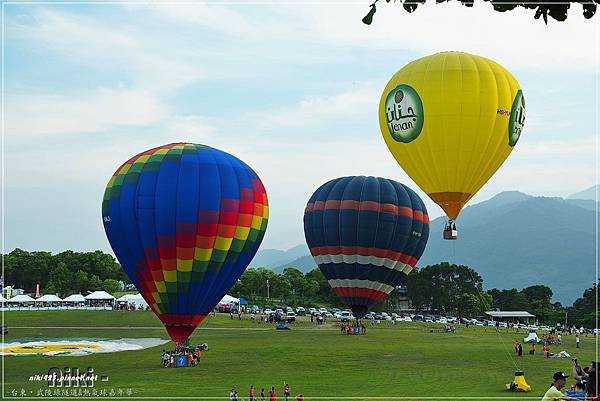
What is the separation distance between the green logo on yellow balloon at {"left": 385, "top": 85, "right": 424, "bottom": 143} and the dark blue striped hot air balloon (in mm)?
13148

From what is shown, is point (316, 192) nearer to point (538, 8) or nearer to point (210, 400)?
point (210, 400)

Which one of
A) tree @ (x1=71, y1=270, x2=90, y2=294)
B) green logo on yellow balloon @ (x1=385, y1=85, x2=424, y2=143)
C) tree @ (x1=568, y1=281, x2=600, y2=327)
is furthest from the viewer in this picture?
tree @ (x1=71, y1=270, x2=90, y2=294)

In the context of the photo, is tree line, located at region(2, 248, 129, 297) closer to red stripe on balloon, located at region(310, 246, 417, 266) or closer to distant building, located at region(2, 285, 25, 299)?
distant building, located at region(2, 285, 25, 299)

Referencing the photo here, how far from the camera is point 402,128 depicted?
118ft

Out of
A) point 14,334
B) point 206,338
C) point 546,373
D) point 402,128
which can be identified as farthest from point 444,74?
point 14,334

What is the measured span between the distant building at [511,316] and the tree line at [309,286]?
161 centimetres

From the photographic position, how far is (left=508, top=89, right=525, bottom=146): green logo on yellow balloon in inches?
1383

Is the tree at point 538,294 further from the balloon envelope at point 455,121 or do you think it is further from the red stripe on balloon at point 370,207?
the balloon envelope at point 455,121

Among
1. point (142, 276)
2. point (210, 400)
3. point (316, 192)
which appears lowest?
point (210, 400)

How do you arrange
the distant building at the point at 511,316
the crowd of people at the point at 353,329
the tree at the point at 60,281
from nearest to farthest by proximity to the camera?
1. the crowd of people at the point at 353,329
2. the distant building at the point at 511,316
3. the tree at the point at 60,281

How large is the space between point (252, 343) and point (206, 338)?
5.57m

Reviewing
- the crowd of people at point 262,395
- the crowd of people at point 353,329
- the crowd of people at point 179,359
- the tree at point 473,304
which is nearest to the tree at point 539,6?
the crowd of people at point 262,395

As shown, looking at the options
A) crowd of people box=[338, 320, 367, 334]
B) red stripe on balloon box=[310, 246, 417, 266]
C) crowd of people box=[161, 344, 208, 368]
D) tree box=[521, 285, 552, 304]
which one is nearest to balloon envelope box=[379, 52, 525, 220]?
red stripe on balloon box=[310, 246, 417, 266]

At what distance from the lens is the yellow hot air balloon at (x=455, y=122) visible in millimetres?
34250
